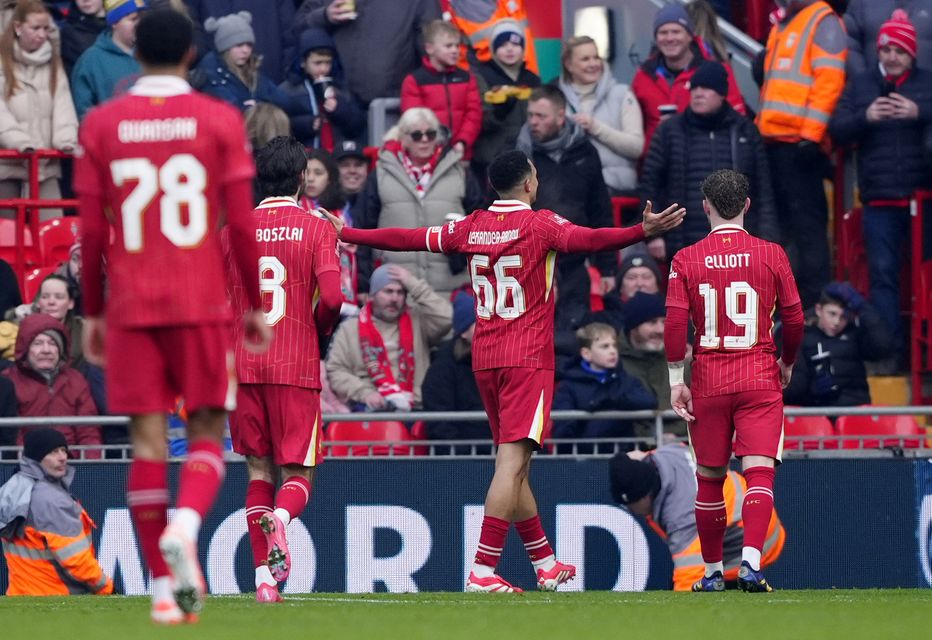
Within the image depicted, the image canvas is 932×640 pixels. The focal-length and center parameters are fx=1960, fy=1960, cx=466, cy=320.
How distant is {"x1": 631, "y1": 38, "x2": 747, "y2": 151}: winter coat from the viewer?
15.9 m

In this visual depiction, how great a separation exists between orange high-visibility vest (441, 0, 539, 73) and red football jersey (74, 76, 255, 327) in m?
9.17

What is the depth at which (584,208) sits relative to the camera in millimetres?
14891

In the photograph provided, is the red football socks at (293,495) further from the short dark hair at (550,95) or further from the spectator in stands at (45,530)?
the short dark hair at (550,95)

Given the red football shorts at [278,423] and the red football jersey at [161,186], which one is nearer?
the red football jersey at [161,186]

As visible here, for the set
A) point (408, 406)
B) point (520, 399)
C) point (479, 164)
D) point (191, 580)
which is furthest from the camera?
point (479, 164)

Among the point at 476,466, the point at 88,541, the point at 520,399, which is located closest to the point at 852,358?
the point at 476,466

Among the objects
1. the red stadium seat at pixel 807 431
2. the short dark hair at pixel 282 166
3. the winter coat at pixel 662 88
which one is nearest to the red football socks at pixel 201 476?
the short dark hair at pixel 282 166

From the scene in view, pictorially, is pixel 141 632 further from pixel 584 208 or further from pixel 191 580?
pixel 584 208

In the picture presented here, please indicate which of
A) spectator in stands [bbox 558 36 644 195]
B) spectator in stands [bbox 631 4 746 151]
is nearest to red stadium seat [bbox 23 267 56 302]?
spectator in stands [bbox 558 36 644 195]

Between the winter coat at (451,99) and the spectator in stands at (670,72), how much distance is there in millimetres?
1433

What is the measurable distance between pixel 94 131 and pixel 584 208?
787 centimetres

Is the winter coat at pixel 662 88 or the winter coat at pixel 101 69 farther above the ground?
the winter coat at pixel 101 69

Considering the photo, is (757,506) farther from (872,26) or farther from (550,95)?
(872,26)

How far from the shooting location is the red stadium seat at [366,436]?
13.5 meters
